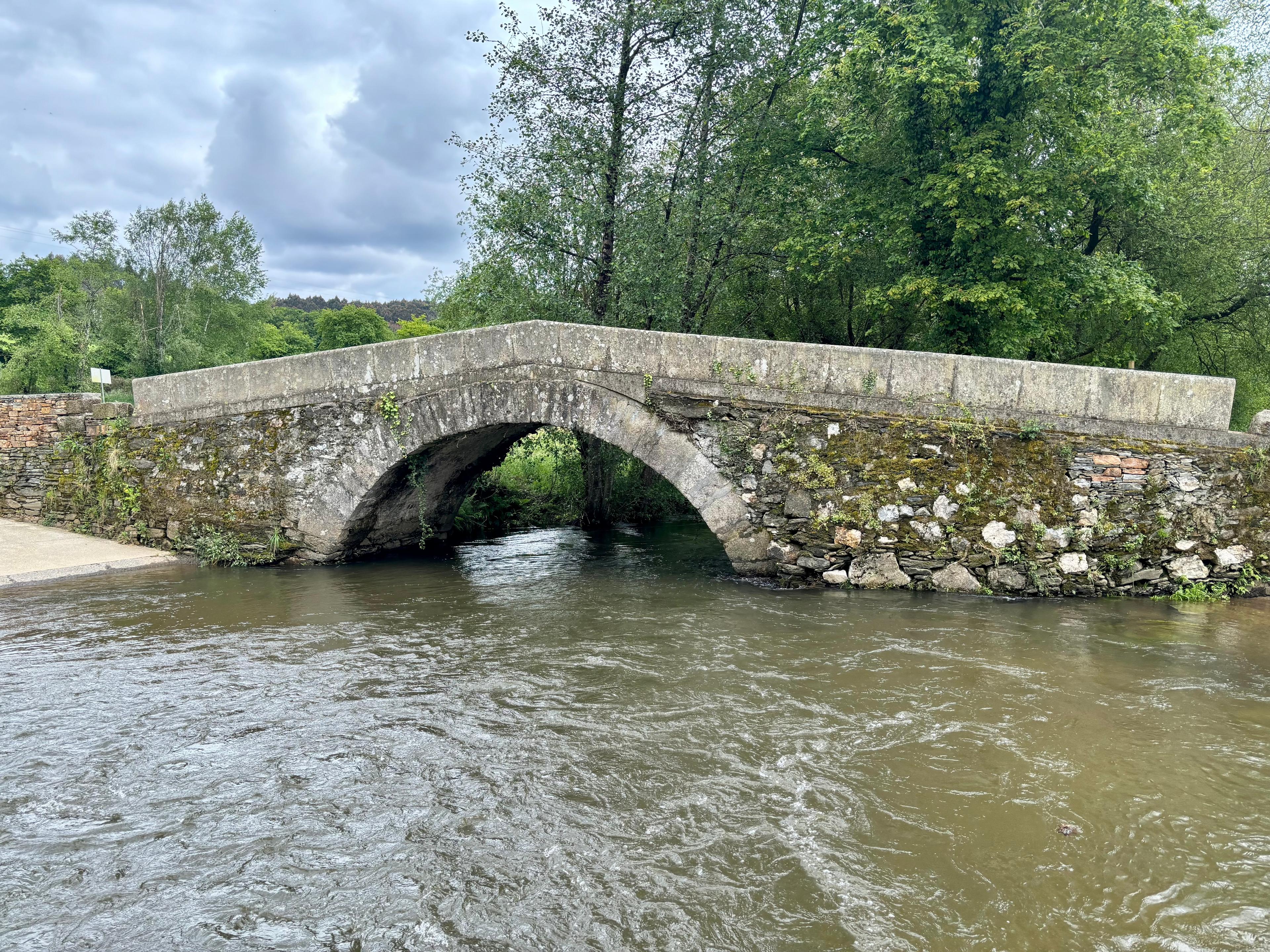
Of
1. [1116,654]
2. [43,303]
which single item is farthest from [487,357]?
[43,303]

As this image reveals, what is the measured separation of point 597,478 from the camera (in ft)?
39.3

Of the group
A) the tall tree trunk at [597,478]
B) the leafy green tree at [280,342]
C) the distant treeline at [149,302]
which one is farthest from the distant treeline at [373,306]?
the tall tree trunk at [597,478]

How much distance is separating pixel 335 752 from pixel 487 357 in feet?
14.1

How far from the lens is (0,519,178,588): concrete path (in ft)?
24.7

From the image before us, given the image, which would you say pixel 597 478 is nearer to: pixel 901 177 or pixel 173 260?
pixel 901 177

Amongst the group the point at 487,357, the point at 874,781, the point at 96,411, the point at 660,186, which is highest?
the point at 660,186

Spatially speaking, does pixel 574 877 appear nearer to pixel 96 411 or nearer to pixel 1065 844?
pixel 1065 844

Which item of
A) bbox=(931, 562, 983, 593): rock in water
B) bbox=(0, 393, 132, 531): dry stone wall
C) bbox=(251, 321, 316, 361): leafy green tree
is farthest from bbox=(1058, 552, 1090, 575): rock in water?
bbox=(251, 321, 316, 361): leafy green tree

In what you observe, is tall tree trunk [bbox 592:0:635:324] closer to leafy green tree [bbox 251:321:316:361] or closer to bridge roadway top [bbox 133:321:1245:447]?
bridge roadway top [bbox 133:321:1245:447]

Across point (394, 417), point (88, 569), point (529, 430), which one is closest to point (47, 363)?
point (88, 569)

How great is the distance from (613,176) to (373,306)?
219 feet

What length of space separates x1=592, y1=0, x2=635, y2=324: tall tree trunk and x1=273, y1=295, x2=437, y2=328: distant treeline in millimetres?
55717

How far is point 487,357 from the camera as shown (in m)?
7.23

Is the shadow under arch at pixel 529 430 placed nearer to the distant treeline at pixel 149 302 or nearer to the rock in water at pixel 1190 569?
the rock in water at pixel 1190 569
